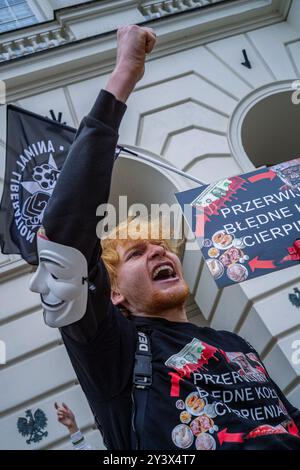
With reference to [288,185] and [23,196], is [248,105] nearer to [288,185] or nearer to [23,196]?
[288,185]

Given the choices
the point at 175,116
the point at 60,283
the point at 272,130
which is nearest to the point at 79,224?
the point at 60,283

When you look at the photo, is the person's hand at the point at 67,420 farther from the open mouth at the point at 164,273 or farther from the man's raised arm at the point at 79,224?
the man's raised arm at the point at 79,224

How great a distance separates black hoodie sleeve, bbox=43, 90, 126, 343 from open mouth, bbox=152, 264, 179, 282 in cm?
90

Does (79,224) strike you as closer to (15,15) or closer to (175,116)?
(175,116)

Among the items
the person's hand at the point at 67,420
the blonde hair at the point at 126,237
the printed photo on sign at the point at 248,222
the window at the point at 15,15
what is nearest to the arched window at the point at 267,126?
the printed photo on sign at the point at 248,222

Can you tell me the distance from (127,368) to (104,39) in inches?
226

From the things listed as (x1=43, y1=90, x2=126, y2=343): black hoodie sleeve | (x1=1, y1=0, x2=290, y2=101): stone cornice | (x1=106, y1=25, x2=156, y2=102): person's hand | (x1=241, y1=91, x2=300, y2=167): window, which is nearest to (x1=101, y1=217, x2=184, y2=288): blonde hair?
(x1=43, y1=90, x2=126, y2=343): black hoodie sleeve

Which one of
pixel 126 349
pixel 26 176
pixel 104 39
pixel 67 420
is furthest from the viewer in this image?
pixel 104 39

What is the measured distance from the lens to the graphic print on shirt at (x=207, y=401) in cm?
210

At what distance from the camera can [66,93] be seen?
21.5 ft

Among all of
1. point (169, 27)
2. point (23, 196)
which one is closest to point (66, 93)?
point (169, 27)

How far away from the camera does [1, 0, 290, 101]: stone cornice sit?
21.7 ft

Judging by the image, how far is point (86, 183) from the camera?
1860 mm

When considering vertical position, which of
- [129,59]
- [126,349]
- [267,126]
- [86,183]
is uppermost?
[267,126]
